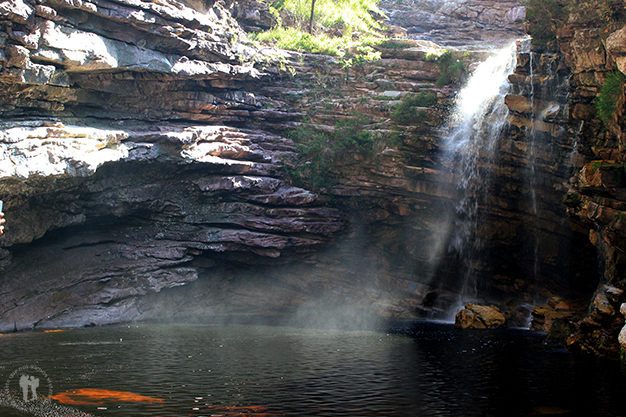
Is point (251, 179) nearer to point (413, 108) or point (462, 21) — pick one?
point (413, 108)

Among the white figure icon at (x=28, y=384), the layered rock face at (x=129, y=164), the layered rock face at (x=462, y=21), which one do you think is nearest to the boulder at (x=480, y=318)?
the layered rock face at (x=129, y=164)

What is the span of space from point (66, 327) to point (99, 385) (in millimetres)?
13242

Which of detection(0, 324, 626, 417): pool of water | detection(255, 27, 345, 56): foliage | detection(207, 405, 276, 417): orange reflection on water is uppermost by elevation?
detection(255, 27, 345, 56): foliage

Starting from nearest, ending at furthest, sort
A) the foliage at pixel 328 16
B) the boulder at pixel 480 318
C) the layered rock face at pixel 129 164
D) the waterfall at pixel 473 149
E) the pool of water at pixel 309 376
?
1. the pool of water at pixel 309 376
2. the layered rock face at pixel 129 164
3. the boulder at pixel 480 318
4. the waterfall at pixel 473 149
5. the foliage at pixel 328 16

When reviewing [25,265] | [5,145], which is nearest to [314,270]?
[25,265]

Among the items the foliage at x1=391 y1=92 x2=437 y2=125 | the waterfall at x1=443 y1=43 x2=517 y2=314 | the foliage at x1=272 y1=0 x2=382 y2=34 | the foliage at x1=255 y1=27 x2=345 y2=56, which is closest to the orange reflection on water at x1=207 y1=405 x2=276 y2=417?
the waterfall at x1=443 y1=43 x2=517 y2=314

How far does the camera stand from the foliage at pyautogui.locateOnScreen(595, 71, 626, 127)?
16703 millimetres

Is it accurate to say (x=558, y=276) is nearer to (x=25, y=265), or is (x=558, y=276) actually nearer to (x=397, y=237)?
(x=397, y=237)

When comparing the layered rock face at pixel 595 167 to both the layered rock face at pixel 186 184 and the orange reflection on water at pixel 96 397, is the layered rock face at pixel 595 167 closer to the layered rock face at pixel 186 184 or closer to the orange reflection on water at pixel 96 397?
the layered rock face at pixel 186 184

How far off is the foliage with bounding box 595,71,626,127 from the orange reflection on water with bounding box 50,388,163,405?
1842 cm

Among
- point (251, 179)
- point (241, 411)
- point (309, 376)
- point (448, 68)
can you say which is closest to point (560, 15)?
point (448, 68)

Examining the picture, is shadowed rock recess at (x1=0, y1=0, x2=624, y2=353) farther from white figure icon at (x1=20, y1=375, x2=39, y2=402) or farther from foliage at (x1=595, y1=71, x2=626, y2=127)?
white figure icon at (x1=20, y1=375, x2=39, y2=402)

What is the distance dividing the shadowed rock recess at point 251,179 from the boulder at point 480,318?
9.4 inches

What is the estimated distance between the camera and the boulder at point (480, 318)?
73.6 feet
